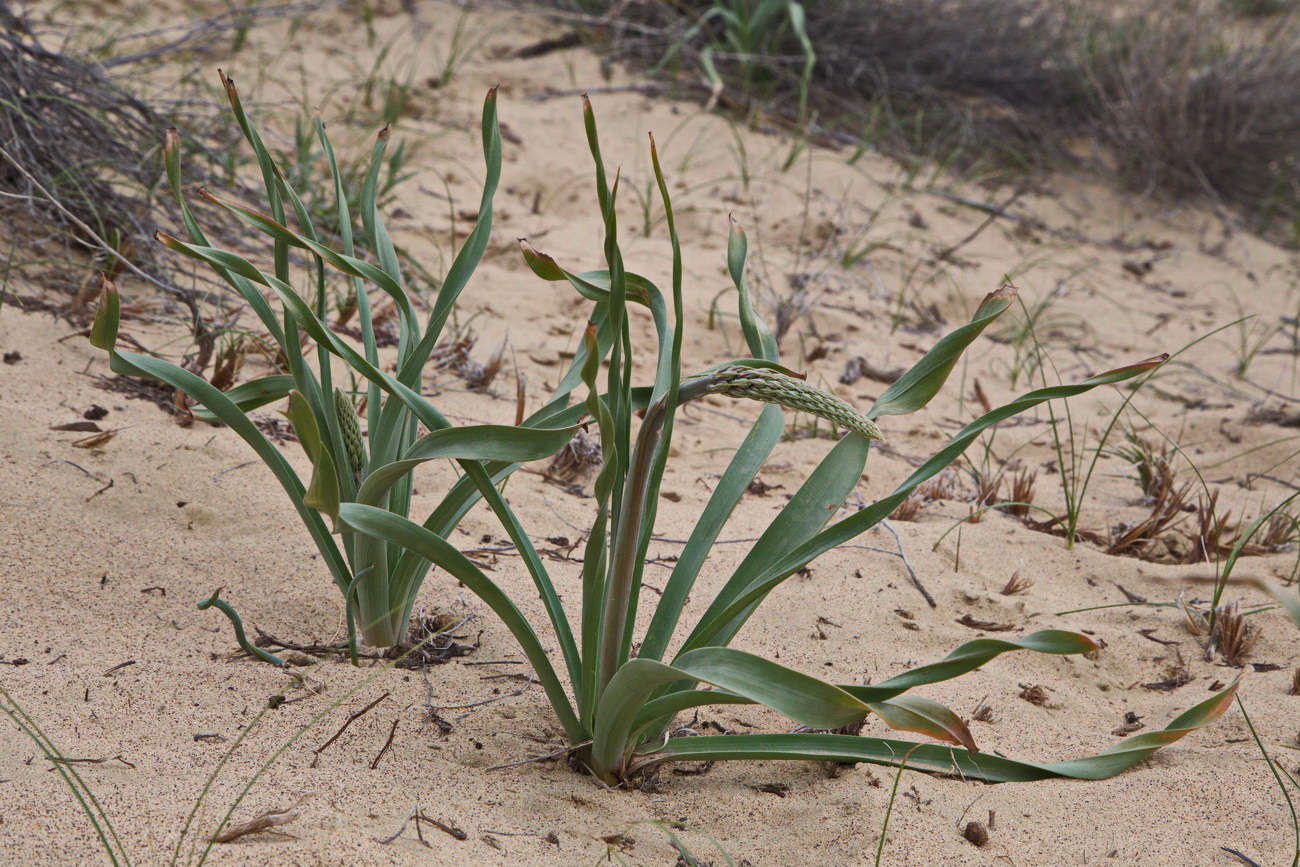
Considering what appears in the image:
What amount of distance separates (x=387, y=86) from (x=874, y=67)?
7.38ft

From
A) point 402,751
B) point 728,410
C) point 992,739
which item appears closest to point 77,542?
point 402,751

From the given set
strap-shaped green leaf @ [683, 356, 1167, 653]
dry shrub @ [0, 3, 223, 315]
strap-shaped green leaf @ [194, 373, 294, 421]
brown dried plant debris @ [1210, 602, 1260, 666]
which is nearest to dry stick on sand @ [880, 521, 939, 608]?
brown dried plant debris @ [1210, 602, 1260, 666]

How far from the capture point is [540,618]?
1.56 meters

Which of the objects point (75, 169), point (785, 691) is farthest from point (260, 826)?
point (75, 169)

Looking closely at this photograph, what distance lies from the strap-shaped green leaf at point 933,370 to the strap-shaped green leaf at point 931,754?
0.39 meters

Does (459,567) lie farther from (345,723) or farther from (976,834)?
(976,834)

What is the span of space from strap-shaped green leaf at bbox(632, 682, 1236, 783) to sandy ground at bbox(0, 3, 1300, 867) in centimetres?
8

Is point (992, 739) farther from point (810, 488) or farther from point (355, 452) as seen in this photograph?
point (355, 452)

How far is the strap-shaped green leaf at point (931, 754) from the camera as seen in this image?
1.13m

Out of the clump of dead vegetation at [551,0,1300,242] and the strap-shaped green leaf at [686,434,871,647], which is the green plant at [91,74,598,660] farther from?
the clump of dead vegetation at [551,0,1300,242]

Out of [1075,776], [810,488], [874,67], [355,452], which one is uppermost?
[874,67]

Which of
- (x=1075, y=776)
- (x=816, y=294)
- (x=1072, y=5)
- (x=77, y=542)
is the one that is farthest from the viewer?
(x=1072, y=5)

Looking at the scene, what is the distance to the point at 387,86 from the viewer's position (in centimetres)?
408

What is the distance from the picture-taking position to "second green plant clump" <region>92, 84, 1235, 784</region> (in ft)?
3.14
